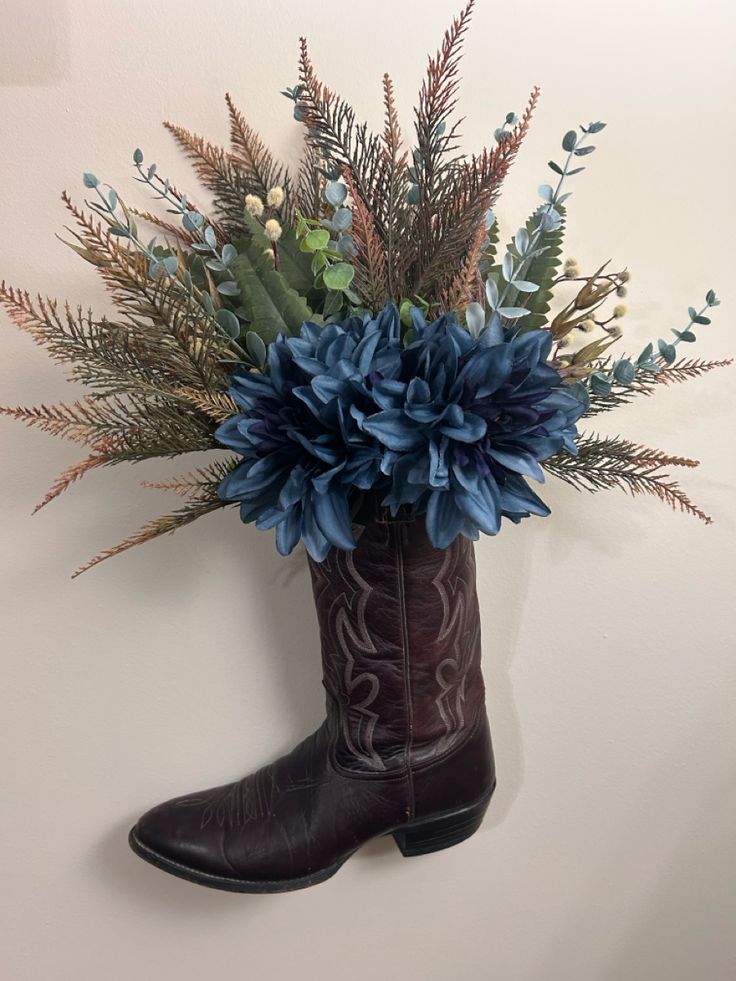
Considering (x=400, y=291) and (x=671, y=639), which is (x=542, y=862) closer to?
(x=671, y=639)

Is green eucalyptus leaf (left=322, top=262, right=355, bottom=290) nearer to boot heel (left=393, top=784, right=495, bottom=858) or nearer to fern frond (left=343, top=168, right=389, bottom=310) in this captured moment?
fern frond (left=343, top=168, right=389, bottom=310)

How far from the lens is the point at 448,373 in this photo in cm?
61

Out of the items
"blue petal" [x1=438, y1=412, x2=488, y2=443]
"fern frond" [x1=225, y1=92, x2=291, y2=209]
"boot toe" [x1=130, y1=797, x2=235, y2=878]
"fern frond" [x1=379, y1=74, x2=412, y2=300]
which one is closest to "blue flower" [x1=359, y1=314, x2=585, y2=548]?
"blue petal" [x1=438, y1=412, x2=488, y2=443]

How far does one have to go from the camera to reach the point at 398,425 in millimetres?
604

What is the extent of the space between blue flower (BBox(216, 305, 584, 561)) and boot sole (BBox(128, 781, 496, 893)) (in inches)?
16.7

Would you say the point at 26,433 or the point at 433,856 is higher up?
the point at 26,433

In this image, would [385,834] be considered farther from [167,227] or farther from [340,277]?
[167,227]

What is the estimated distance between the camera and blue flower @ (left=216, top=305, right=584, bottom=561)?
599 millimetres

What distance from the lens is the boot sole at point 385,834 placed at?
858 millimetres

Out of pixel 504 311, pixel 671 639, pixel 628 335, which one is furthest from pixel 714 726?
pixel 504 311

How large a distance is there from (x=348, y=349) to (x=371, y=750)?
0.47m

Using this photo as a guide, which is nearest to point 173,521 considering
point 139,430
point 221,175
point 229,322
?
point 139,430

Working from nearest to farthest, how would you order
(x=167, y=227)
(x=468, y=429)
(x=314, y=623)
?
(x=468, y=429) → (x=167, y=227) → (x=314, y=623)

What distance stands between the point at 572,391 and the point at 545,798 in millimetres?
659
